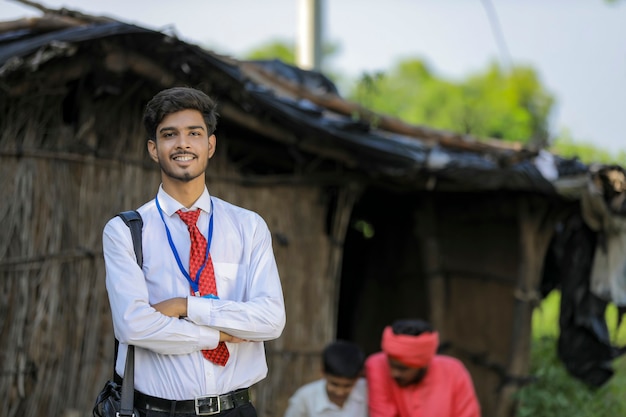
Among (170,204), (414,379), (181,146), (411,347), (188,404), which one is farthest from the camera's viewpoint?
(414,379)

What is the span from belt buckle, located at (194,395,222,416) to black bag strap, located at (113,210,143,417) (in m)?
0.20

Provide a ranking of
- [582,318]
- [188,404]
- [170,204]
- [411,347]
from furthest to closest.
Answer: [582,318] → [411,347] → [170,204] → [188,404]

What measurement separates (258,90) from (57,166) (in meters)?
1.35

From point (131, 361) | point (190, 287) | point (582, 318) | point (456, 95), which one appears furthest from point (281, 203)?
point (456, 95)

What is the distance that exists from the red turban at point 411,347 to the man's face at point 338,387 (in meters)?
0.28

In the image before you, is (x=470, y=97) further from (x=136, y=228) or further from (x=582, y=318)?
(x=136, y=228)

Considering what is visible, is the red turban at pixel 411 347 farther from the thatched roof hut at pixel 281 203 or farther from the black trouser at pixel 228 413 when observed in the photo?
the black trouser at pixel 228 413

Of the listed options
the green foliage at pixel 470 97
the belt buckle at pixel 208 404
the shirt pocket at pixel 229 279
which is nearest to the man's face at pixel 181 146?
the shirt pocket at pixel 229 279

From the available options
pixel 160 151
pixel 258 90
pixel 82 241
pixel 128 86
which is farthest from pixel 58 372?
pixel 160 151

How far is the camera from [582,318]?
6.89 m

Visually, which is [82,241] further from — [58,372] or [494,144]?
[494,144]

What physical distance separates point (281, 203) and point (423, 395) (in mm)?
1862

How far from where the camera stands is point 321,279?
22.1 ft

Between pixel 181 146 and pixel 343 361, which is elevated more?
pixel 181 146
